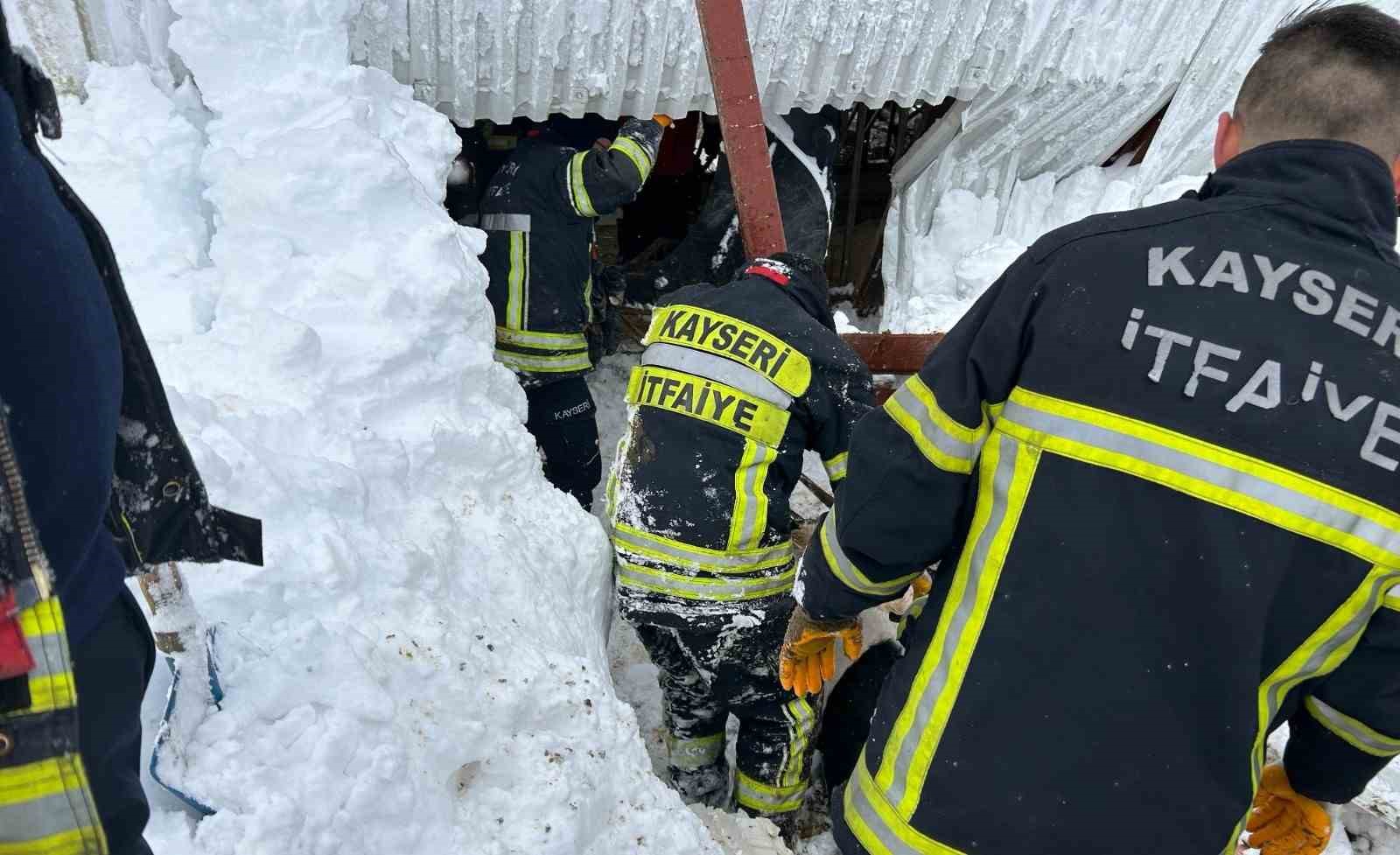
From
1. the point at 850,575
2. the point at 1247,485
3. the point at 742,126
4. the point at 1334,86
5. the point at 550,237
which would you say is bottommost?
the point at 850,575

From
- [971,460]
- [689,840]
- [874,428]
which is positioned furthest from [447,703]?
[971,460]

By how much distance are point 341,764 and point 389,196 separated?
1.57 m

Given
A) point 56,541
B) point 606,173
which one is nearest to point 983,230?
point 606,173

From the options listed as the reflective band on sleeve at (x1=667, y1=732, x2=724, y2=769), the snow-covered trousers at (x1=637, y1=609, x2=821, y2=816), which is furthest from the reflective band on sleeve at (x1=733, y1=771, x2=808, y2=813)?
the reflective band on sleeve at (x1=667, y1=732, x2=724, y2=769)

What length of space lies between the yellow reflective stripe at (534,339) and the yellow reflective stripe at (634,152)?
74cm

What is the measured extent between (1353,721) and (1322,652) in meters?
0.25

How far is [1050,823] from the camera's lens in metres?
1.31

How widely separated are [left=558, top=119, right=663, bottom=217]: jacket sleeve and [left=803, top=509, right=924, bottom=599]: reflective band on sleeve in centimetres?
217

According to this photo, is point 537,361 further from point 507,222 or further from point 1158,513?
point 1158,513

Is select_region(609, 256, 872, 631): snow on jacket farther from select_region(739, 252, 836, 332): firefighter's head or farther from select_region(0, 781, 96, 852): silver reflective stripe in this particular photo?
select_region(0, 781, 96, 852): silver reflective stripe

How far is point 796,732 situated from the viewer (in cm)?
263

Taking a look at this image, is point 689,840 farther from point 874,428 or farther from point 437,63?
point 437,63

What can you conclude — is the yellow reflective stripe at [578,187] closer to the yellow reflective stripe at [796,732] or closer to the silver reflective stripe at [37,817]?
the yellow reflective stripe at [796,732]

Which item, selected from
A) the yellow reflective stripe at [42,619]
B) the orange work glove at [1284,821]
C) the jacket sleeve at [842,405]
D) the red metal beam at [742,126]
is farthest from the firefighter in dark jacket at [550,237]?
the yellow reflective stripe at [42,619]
